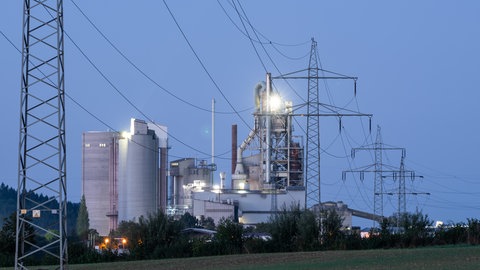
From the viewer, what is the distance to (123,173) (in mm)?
115188

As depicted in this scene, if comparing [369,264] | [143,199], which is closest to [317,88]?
[369,264]

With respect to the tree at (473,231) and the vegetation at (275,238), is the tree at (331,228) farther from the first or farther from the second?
A: the tree at (473,231)

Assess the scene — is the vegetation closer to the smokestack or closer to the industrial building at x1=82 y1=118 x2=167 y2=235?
the industrial building at x1=82 y1=118 x2=167 y2=235

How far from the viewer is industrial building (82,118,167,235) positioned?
373 feet

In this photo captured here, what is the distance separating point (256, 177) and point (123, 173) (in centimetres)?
2139

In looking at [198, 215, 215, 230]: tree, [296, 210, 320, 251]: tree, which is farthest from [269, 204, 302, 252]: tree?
[198, 215, 215, 230]: tree

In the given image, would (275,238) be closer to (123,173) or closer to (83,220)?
(123,173)

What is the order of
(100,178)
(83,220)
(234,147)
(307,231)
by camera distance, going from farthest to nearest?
(234,147) → (100,178) → (83,220) → (307,231)

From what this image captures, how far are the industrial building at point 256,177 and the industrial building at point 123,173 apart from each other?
6.12 m

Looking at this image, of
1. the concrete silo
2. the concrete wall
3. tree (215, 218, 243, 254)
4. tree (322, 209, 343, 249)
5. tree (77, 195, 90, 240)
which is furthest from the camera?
tree (77, 195, 90, 240)

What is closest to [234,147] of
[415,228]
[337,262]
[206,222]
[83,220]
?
[206,222]

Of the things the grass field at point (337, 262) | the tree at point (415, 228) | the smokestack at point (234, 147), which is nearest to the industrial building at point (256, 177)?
the smokestack at point (234, 147)

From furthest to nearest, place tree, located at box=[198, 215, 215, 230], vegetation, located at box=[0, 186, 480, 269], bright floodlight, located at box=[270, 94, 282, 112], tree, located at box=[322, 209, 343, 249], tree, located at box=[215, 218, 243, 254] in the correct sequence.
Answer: bright floodlight, located at box=[270, 94, 282, 112] < tree, located at box=[198, 215, 215, 230] < tree, located at box=[322, 209, 343, 249] < tree, located at box=[215, 218, 243, 254] < vegetation, located at box=[0, 186, 480, 269]

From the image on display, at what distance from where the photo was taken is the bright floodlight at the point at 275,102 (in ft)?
403
